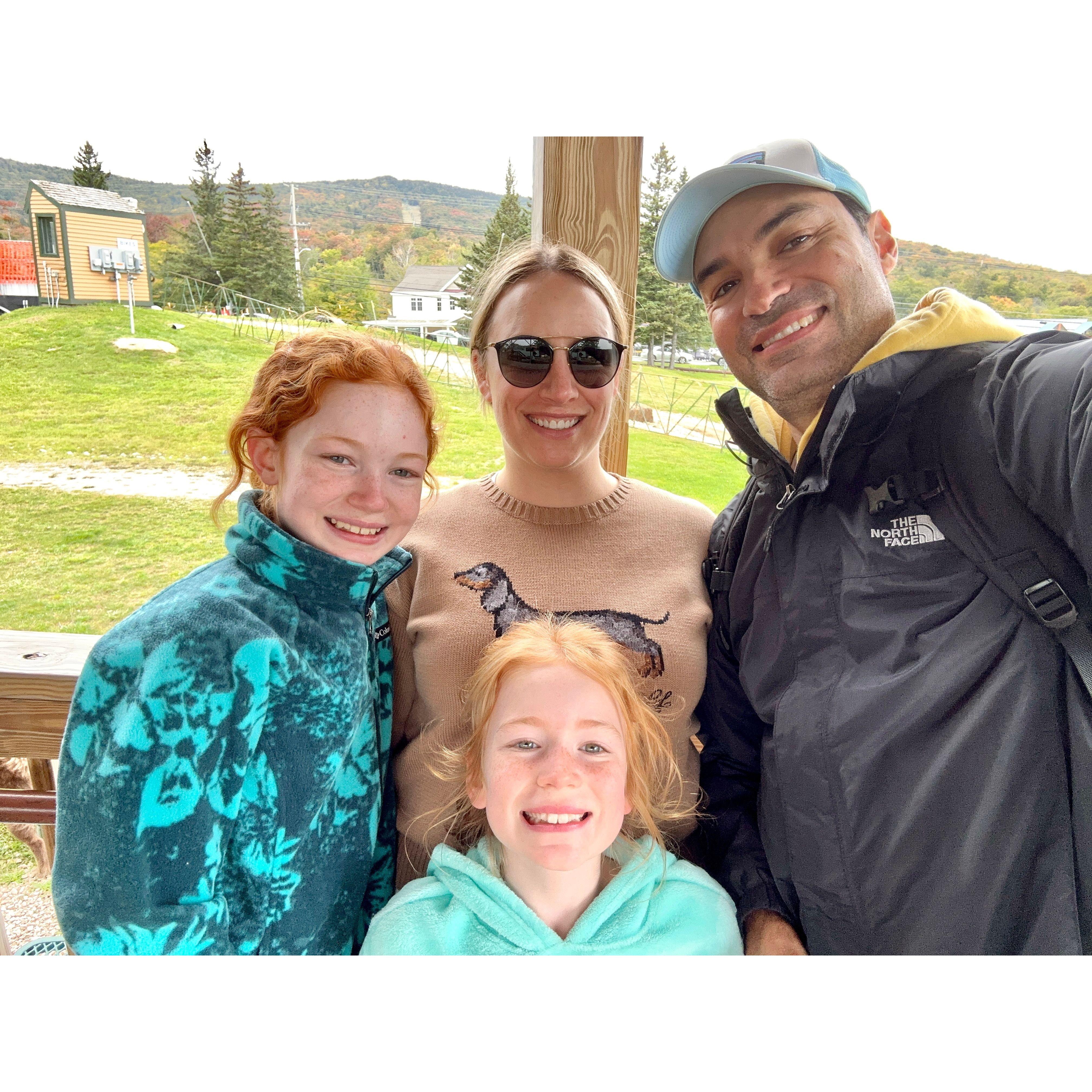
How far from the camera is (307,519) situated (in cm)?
130

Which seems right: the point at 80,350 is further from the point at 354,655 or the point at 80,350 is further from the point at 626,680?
the point at 626,680

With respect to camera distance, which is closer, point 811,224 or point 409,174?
point 409,174

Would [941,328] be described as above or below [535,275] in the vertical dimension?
below

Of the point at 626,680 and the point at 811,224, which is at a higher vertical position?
the point at 811,224

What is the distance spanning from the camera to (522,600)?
157 centimetres

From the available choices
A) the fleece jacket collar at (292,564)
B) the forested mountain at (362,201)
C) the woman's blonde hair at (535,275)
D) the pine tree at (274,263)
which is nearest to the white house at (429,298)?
the forested mountain at (362,201)

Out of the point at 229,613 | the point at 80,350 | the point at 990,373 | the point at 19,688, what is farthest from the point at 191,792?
the point at 80,350

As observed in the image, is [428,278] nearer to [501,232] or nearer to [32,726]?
[501,232]

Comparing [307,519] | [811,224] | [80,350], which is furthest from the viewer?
[80,350]

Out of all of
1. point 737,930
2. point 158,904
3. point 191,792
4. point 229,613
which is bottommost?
point 737,930

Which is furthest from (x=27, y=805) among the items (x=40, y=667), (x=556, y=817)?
(x=556, y=817)

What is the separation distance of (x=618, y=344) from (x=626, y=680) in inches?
34.2

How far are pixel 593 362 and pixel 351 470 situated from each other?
69 cm

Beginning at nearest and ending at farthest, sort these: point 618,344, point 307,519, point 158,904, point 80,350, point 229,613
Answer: point 158,904, point 229,613, point 307,519, point 618,344, point 80,350
